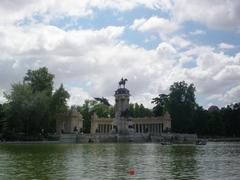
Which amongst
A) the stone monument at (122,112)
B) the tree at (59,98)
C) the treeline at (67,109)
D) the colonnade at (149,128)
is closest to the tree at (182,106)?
the treeline at (67,109)

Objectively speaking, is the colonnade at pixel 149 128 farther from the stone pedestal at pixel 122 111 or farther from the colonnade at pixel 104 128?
the stone pedestal at pixel 122 111

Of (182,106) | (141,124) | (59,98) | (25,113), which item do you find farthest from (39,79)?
(182,106)

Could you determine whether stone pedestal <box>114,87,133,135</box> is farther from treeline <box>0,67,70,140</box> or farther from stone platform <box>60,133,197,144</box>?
treeline <box>0,67,70,140</box>

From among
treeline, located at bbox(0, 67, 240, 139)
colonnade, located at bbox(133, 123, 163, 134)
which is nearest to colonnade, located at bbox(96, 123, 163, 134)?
colonnade, located at bbox(133, 123, 163, 134)

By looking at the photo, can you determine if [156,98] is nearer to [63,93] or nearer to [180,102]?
[180,102]

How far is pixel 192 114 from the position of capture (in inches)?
4264

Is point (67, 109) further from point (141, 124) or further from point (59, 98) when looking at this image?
point (141, 124)

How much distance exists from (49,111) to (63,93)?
6227 mm

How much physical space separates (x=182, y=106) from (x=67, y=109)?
2783 cm

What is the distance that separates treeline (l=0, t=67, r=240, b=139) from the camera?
88.4 m

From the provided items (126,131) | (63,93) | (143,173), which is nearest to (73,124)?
(63,93)

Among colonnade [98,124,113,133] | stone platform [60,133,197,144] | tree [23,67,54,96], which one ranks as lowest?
stone platform [60,133,197,144]

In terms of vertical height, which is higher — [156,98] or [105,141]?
[156,98]

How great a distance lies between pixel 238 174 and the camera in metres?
23.0
